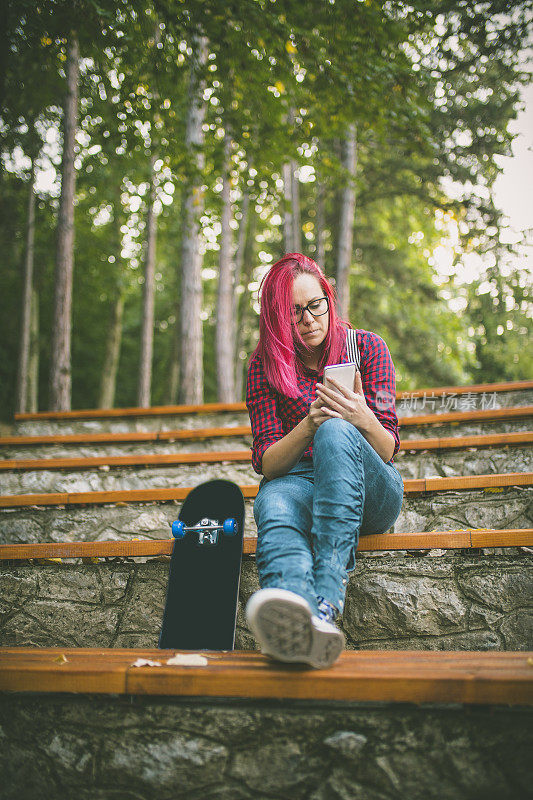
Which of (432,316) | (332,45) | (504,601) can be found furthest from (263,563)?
(432,316)

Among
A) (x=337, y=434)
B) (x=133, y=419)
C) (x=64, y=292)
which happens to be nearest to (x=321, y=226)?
(x=64, y=292)

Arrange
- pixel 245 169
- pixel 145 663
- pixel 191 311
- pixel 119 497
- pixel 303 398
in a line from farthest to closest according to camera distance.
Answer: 1. pixel 191 311
2. pixel 245 169
3. pixel 119 497
4. pixel 303 398
5. pixel 145 663

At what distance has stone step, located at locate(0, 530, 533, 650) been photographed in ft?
5.94

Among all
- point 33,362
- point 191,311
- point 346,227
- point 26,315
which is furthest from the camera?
point 33,362

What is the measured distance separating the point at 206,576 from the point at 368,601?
0.58 metres

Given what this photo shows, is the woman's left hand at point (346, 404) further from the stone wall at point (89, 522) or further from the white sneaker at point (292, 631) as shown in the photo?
the stone wall at point (89, 522)

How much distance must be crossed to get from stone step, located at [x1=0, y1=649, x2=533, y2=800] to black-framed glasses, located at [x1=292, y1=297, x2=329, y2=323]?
1.22 m

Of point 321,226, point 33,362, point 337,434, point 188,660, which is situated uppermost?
point 321,226

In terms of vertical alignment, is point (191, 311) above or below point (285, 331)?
above

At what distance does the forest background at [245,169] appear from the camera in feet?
10.7

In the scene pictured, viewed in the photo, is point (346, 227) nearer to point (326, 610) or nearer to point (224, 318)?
point (224, 318)

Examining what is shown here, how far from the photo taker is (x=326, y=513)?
1.61m

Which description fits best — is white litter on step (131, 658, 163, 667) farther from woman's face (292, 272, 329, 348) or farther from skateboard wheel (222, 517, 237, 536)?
woman's face (292, 272, 329, 348)

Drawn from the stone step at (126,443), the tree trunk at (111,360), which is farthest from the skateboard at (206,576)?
the tree trunk at (111,360)
